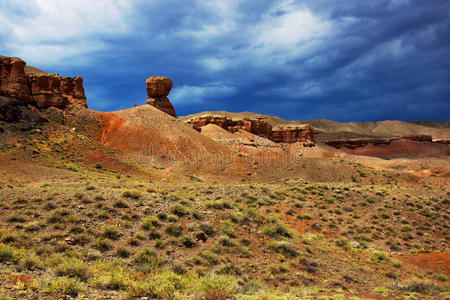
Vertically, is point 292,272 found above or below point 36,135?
below

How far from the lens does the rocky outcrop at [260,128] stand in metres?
73.9

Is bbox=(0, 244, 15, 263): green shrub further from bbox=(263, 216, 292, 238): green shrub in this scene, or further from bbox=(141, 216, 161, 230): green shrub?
bbox=(263, 216, 292, 238): green shrub

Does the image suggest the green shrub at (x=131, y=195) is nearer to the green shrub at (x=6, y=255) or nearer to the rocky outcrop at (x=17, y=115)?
the green shrub at (x=6, y=255)

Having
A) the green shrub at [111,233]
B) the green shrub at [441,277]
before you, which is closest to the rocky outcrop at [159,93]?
the green shrub at [111,233]

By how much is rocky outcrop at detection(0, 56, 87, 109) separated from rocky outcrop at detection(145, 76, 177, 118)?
14789 millimetres

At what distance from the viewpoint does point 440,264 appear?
14.1m

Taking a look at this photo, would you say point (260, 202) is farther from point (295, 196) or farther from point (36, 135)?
point (36, 135)

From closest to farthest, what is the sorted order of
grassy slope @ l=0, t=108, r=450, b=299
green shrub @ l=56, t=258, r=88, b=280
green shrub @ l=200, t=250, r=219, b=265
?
green shrub @ l=56, t=258, r=88, b=280 < grassy slope @ l=0, t=108, r=450, b=299 < green shrub @ l=200, t=250, r=219, b=265

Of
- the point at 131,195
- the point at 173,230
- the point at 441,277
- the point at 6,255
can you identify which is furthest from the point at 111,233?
the point at 441,277

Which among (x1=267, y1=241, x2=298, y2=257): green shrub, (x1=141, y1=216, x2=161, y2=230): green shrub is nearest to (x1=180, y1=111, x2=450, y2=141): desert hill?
(x1=141, y1=216, x2=161, y2=230): green shrub

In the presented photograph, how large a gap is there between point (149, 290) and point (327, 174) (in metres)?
40.8

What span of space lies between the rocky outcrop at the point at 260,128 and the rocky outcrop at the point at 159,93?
27.2 ft

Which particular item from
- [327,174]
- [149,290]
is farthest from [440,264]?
[327,174]

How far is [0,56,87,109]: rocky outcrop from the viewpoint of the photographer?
40656mm
